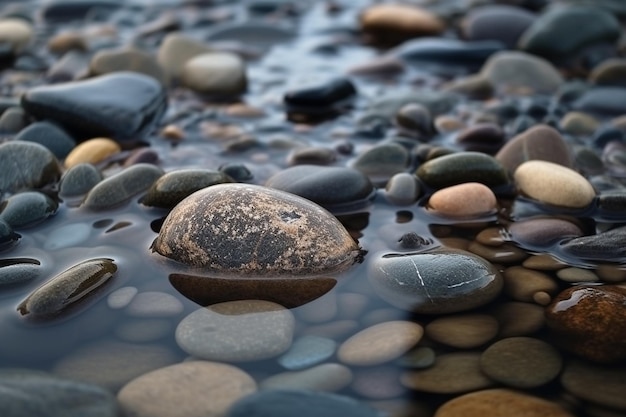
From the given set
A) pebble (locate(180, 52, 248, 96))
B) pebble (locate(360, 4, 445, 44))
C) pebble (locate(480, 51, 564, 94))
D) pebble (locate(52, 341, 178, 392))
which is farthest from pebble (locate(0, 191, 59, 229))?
pebble (locate(360, 4, 445, 44))

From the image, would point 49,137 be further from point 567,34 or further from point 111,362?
point 567,34

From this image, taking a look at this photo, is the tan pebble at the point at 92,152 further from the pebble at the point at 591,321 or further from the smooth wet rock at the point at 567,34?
the smooth wet rock at the point at 567,34

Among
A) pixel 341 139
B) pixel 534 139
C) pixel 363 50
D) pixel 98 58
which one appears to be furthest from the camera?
pixel 363 50

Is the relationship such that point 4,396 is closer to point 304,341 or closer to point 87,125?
point 304,341

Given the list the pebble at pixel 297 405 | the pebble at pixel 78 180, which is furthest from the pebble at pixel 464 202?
the pebble at pixel 78 180

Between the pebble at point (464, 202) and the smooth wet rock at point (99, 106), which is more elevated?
the smooth wet rock at point (99, 106)

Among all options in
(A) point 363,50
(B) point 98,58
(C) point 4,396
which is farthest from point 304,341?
(A) point 363,50

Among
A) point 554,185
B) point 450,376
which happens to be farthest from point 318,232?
point 554,185
